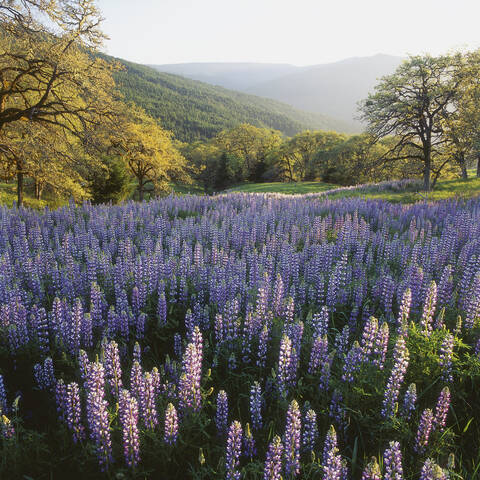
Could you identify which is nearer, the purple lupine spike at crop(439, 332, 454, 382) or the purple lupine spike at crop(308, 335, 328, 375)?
the purple lupine spike at crop(439, 332, 454, 382)

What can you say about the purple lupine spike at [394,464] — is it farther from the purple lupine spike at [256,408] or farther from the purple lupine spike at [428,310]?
the purple lupine spike at [428,310]

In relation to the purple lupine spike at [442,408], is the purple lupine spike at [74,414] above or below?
below

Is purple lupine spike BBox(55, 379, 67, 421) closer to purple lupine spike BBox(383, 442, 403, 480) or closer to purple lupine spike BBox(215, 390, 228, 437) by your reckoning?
purple lupine spike BBox(215, 390, 228, 437)

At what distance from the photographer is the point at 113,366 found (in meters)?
3.31

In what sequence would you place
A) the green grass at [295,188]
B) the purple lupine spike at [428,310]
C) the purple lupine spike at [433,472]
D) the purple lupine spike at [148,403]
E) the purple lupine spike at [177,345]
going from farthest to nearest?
the green grass at [295,188], the purple lupine spike at [177,345], the purple lupine spike at [428,310], the purple lupine spike at [148,403], the purple lupine spike at [433,472]

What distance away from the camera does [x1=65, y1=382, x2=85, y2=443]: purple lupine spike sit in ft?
9.32

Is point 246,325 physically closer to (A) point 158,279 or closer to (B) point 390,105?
(A) point 158,279

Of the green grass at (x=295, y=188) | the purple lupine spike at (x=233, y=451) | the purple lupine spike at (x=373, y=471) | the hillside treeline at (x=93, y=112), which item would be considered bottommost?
the green grass at (x=295, y=188)

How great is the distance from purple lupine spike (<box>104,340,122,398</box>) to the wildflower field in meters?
0.02

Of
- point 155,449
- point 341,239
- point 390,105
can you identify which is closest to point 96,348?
point 155,449

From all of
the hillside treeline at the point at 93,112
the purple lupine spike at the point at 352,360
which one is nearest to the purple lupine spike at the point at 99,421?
the purple lupine spike at the point at 352,360

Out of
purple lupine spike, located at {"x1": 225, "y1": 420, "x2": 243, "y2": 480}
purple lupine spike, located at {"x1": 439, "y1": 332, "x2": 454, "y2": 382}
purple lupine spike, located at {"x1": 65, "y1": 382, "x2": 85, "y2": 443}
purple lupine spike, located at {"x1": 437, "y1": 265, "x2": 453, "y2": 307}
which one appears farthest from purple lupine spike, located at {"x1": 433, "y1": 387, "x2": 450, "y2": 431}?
purple lupine spike, located at {"x1": 65, "y1": 382, "x2": 85, "y2": 443}

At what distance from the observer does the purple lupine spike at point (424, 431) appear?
2537 millimetres

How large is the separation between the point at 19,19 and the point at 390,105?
2488cm
